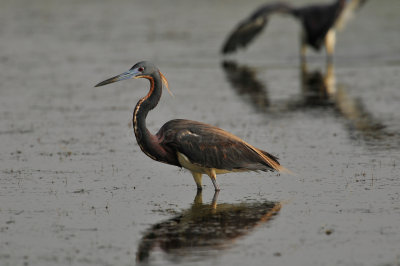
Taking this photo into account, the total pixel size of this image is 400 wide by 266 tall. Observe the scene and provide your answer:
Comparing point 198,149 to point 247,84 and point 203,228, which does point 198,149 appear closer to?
point 203,228

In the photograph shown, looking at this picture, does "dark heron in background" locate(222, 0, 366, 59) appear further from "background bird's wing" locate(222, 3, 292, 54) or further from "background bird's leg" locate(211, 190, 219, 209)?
"background bird's leg" locate(211, 190, 219, 209)

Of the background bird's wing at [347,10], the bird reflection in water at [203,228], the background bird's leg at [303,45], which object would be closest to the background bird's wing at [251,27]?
the background bird's leg at [303,45]

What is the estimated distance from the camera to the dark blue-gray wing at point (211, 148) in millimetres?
9742

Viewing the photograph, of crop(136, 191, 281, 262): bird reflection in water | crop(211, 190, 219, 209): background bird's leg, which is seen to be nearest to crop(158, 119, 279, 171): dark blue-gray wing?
crop(211, 190, 219, 209): background bird's leg

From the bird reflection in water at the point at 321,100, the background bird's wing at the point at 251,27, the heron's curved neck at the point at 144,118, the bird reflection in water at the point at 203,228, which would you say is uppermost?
the background bird's wing at the point at 251,27

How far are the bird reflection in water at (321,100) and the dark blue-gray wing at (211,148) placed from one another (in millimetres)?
3273

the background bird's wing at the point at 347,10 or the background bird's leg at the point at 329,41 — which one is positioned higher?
the background bird's wing at the point at 347,10

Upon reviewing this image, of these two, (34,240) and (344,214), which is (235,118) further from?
(34,240)

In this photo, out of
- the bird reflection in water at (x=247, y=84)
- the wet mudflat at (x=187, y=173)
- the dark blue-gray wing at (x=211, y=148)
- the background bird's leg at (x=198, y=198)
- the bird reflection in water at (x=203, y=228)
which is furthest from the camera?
the bird reflection in water at (x=247, y=84)

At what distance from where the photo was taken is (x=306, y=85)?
→ 62.2 ft

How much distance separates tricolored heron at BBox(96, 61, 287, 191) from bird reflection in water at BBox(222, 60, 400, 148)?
331cm

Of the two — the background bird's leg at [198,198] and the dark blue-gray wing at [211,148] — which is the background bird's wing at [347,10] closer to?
the dark blue-gray wing at [211,148]

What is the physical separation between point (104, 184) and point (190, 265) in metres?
3.40

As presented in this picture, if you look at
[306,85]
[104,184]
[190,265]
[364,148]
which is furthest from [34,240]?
[306,85]
